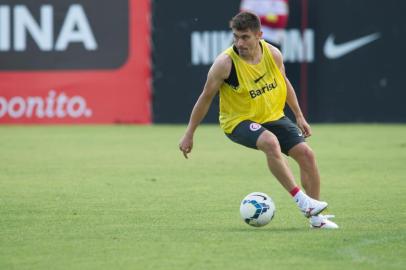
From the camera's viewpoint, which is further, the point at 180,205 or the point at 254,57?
the point at 180,205

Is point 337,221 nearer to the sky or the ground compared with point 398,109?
nearer to the sky

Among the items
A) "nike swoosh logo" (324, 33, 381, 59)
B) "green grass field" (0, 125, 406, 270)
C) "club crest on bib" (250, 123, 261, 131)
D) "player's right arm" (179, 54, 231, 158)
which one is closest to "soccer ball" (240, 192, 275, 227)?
"green grass field" (0, 125, 406, 270)

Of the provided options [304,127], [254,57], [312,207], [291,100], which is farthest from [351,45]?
[312,207]

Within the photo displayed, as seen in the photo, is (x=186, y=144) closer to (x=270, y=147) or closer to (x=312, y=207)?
(x=270, y=147)

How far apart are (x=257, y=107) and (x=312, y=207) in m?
1.05

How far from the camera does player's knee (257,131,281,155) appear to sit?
29.4 ft

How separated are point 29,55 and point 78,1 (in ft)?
4.66

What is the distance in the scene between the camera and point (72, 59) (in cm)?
2111

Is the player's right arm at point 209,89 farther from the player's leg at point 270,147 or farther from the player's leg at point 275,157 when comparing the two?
the player's leg at point 275,157

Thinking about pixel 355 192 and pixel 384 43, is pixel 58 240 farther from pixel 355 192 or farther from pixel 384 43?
pixel 384 43

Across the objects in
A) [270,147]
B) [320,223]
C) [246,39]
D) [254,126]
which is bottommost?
[320,223]

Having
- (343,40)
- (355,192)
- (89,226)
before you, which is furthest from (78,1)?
(89,226)

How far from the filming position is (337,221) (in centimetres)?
951

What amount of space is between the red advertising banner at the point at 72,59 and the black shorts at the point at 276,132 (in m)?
12.0
